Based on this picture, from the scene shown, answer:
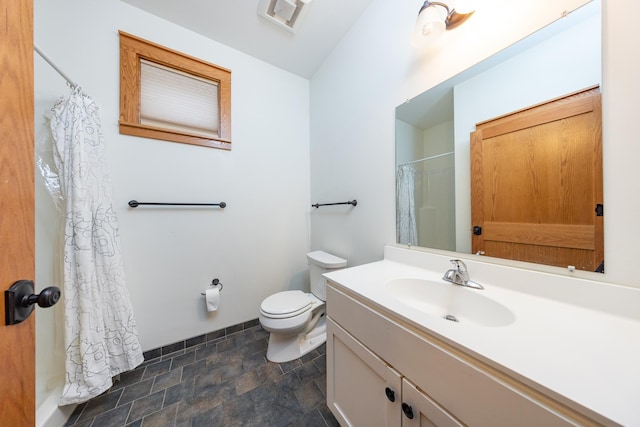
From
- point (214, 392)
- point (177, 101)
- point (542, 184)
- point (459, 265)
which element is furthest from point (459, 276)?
point (177, 101)

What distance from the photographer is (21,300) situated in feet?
1.40

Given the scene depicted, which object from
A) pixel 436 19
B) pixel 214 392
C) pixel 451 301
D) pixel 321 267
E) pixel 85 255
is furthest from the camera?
pixel 321 267

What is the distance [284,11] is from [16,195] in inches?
68.3

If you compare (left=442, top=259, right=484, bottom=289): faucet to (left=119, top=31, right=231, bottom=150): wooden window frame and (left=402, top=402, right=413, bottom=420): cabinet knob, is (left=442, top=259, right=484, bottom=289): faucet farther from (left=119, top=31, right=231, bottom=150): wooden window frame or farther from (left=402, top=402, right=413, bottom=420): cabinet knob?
(left=119, top=31, right=231, bottom=150): wooden window frame

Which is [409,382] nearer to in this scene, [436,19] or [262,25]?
[436,19]

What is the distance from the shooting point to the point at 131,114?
137 centimetres

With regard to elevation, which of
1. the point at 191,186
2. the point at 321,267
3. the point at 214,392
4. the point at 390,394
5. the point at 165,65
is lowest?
the point at 214,392

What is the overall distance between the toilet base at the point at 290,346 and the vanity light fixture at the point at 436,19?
6.49ft

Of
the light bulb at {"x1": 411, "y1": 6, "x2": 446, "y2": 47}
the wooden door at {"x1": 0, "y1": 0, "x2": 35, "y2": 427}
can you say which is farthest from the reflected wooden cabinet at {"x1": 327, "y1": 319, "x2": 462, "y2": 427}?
the light bulb at {"x1": 411, "y1": 6, "x2": 446, "y2": 47}

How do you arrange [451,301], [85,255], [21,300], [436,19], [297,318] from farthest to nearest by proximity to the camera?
[297,318]
[85,255]
[436,19]
[451,301]
[21,300]

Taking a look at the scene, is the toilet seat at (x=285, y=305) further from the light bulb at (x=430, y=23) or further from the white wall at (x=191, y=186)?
the light bulb at (x=430, y=23)

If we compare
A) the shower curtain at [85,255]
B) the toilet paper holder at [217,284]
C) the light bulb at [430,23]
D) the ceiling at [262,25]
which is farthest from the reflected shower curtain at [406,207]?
the shower curtain at [85,255]

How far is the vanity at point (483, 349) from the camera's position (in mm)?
364

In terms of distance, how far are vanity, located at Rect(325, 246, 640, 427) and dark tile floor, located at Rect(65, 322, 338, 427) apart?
1.04 ft
